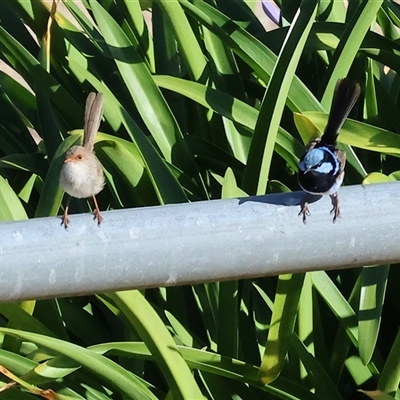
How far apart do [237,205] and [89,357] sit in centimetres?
74

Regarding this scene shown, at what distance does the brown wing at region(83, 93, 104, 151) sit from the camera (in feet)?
6.80

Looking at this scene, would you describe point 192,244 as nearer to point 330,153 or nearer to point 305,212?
point 305,212

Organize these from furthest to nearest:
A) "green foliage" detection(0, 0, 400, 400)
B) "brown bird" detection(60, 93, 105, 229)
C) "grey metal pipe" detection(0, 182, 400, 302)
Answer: "brown bird" detection(60, 93, 105, 229) → "green foliage" detection(0, 0, 400, 400) → "grey metal pipe" detection(0, 182, 400, 302)

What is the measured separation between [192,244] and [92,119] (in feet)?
3.42

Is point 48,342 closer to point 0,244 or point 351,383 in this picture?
point 0,244

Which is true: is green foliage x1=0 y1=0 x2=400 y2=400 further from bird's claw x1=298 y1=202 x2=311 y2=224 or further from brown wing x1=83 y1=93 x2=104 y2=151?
bird's claw x1=298 y1=202 x2=311 y2=224

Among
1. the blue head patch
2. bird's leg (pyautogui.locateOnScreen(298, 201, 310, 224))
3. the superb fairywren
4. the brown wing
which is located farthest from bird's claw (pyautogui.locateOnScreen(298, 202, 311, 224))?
the brown wing

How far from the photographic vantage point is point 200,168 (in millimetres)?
2541

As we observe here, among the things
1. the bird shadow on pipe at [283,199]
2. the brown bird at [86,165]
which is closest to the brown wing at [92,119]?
the brown bird at [86,165]

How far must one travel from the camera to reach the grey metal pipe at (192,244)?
1098mm

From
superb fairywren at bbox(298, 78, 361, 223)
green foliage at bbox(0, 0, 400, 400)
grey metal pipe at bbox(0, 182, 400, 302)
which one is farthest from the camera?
green foliage at bbox(0, 0, 400, 400)

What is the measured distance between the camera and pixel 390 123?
2.56 metres

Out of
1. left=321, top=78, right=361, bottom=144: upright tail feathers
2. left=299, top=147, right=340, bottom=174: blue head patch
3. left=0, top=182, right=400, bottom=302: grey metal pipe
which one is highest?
left=321, top=78, right=361, bottom=144: upright tail feathers

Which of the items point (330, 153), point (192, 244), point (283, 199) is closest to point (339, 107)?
point (330, 153)
